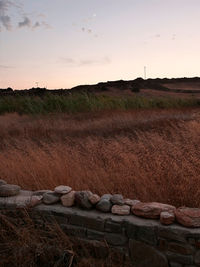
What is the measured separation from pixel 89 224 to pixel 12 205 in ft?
3.17

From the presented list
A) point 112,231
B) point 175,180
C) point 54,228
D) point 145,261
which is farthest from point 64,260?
point 175,180

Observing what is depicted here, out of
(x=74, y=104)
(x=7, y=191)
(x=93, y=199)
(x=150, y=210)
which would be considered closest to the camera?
(x=150, y=210)

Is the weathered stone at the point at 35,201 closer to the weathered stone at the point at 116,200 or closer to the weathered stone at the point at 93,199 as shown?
the weathered stone at the point at 93,199

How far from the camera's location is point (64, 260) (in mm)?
2797

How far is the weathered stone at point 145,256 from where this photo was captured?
258cm

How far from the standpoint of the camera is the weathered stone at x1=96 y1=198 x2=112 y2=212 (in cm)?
289

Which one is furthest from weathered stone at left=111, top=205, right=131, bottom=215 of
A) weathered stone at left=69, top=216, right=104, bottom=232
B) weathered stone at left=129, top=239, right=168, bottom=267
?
weathered stone at left=129, top=239, right=168, bottom=267

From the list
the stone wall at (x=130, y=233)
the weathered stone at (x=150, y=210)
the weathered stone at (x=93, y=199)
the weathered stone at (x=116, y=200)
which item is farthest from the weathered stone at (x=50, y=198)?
the weathered stone at (x=150, y=210)

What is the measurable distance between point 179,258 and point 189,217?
A: 38cm

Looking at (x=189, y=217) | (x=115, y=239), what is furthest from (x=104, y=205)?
(x=189, y=217)

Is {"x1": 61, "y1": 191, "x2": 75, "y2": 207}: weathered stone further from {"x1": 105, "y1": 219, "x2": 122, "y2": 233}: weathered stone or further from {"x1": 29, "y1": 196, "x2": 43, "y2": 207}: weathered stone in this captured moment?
{"x1": 105, "y1": 219, "x2": 122, "y2": 233}: weathered stone

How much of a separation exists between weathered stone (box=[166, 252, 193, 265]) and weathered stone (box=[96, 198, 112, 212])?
27.9 inches

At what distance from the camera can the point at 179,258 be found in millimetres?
2510

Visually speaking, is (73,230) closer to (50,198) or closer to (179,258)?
(50,198)
